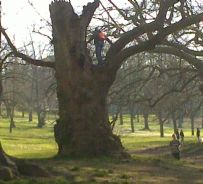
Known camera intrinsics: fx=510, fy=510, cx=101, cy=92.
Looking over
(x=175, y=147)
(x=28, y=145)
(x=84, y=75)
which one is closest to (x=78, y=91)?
(x=84, y=75)

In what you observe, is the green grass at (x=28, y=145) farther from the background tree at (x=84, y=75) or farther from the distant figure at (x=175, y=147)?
the background tree at (x=84, y=75)

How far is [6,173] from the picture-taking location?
34.4 ft

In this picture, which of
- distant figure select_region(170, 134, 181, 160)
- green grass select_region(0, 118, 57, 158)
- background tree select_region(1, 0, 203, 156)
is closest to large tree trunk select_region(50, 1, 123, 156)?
background tree select_region(1, 0, 203, 156)

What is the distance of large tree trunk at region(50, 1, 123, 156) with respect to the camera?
1677 cm

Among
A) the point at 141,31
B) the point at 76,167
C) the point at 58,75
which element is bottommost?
the point at 76,167

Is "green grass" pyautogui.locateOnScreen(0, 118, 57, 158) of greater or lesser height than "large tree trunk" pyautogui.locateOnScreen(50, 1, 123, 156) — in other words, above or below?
below

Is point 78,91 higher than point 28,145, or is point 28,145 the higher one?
point 78,91

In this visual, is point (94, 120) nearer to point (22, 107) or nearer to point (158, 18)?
point (158, 18)

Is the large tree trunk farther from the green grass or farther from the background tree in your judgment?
the green grass

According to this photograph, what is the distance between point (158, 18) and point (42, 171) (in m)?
7.62

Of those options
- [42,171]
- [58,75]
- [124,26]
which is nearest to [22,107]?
[124,26]

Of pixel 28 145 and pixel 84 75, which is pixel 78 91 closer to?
pixel 84 75

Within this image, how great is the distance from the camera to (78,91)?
17.0 metres

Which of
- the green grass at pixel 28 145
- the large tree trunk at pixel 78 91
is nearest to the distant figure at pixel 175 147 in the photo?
the green grass at pixel 28 145
